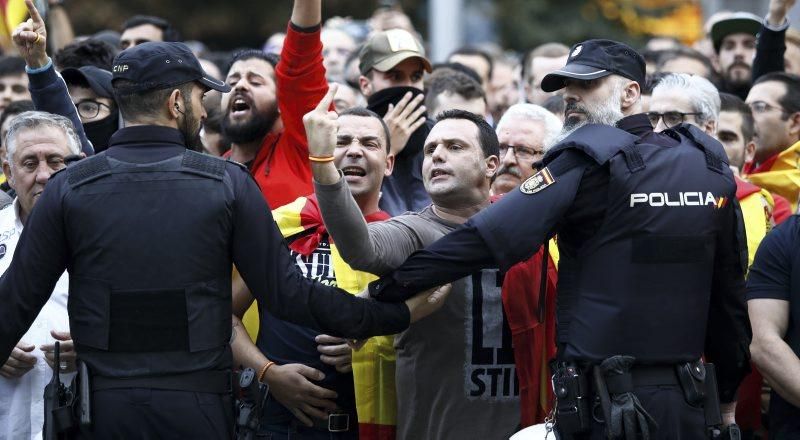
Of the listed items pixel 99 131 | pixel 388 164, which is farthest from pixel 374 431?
pixel 99 131

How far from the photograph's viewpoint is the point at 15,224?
6.18 meters

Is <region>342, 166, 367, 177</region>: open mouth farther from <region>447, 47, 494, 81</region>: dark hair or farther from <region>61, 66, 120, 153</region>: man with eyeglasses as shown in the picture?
<region>447, 47, 494, 81</region>: dark hair

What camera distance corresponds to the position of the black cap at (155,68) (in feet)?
16.8

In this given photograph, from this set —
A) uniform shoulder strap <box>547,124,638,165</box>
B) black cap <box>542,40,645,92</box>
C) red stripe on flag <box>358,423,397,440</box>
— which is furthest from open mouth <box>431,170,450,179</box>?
red stripe on flag <box>358,423,397,440</box>

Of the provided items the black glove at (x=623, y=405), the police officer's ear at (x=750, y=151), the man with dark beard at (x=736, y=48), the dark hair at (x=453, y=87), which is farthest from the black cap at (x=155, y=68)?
the man with dark beard at (x=736, y=48)

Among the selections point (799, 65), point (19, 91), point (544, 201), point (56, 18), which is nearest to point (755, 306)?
point (544, 201)

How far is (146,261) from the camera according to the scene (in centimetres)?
495

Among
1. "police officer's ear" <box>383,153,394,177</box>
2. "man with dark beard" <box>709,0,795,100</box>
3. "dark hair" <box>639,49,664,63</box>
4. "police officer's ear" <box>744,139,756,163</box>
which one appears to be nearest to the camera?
"police officer's ear" <box>383,153,394,177</box>

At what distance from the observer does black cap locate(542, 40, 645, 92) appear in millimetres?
5355

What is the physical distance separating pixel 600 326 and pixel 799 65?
17.5 feet

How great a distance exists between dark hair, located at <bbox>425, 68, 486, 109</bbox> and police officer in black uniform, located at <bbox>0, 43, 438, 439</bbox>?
364 centimetres

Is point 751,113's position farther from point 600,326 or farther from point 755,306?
point 600,326

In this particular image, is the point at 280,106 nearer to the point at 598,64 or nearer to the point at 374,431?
the point at 374,431

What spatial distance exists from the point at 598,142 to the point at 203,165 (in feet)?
5.17
